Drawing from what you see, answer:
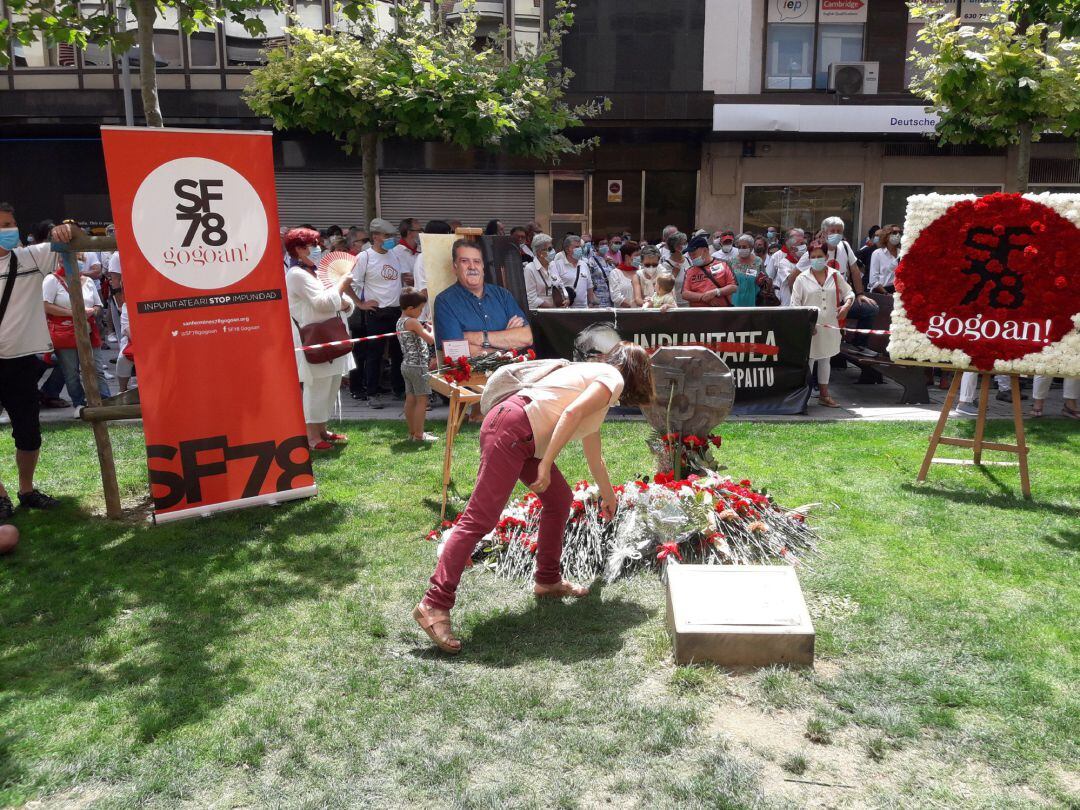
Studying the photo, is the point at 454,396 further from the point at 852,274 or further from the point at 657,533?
the point at 852,274

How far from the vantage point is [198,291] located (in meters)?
6.41

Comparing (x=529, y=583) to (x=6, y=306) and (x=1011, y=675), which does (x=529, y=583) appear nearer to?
(x=1011, y=675)

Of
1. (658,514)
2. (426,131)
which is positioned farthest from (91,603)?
(426,131)

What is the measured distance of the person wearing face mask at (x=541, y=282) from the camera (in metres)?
11.7

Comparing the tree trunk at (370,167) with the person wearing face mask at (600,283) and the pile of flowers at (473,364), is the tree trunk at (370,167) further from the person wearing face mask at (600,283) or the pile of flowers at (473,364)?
the pile of flowers at (473,364)

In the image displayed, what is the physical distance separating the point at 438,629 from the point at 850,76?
1969cm

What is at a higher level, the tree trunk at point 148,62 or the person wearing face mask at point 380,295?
the tree trunk at point 148,62

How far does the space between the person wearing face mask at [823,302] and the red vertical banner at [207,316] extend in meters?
6.19

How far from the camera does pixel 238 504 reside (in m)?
6.71

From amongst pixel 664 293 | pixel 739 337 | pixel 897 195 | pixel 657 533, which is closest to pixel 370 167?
pixel 664 293

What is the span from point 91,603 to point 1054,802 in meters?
4.70

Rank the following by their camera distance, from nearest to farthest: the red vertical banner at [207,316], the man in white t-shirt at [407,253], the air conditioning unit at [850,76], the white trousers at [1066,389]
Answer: the red vertical banner at [207,316] → the white trousers at [1066,389] → the man in white t-shirt at [407,253] → the air conditioning unit at [850,76]

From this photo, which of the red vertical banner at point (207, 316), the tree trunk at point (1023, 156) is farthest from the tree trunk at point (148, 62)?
the tree trunk at point (1023, 156)

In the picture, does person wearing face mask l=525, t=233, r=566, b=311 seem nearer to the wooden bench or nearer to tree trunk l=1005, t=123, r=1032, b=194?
the wooden bench
